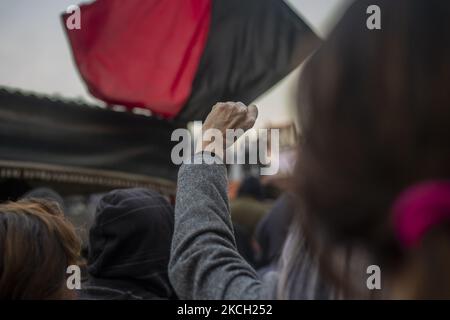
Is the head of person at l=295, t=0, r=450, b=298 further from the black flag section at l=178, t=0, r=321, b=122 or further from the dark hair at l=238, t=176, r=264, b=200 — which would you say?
the dark hair at l=238, t=176, r=264, b=200

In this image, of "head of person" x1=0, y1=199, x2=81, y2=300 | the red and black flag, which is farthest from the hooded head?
the red and black flag

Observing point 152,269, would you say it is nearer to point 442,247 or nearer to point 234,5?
point 442,247

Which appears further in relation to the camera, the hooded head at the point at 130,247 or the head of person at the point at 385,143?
the hooded head at the point at 130,247

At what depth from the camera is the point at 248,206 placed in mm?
4156

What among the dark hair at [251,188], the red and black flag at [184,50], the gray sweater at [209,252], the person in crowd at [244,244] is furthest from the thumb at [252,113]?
the dark hair at [251,188]

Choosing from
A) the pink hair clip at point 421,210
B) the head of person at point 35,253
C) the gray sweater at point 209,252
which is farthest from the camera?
the head of person at point 35,253

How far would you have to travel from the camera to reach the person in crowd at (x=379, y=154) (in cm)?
69

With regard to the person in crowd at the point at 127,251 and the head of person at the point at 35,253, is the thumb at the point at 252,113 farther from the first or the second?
the person in crowd at the point at 127,251

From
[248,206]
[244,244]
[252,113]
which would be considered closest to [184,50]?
[244,244]

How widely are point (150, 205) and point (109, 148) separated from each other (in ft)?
4.06

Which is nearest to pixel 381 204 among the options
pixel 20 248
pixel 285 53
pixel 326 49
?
pixel 326 49

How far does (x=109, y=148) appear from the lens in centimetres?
330

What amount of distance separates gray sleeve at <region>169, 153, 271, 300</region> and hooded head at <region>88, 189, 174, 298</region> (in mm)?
1068

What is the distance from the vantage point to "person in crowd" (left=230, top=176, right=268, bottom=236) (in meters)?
4.08
